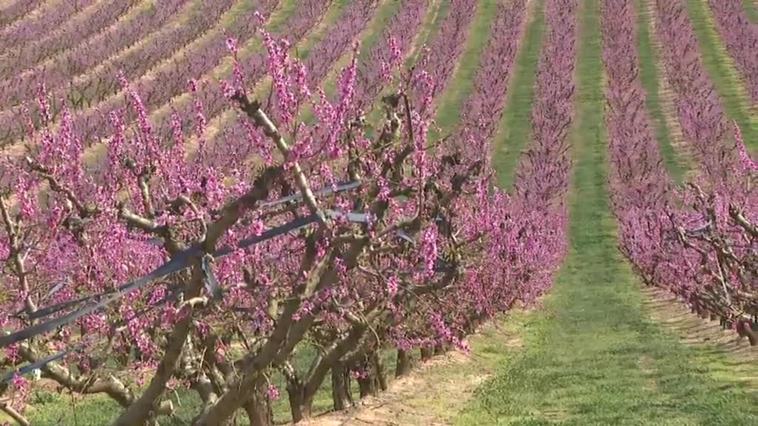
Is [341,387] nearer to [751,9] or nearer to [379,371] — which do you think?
[379,371]

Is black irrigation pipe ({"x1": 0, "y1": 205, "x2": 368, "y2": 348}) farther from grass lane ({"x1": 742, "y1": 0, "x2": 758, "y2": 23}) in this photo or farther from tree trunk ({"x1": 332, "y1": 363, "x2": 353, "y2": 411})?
grass lane ({"x1": 742, "y1": 0, "x2": 758, "y2": 23})

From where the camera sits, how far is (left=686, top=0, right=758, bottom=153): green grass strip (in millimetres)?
54750

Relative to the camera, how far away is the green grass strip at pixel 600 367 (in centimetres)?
1759

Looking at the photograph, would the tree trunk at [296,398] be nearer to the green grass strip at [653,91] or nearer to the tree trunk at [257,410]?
the tree trunk at [257,410]

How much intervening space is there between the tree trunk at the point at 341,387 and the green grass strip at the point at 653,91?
3529 centimetres

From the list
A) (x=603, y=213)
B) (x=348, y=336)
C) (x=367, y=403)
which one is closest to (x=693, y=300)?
(x=367, y=403)

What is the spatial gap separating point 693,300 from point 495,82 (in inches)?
1442

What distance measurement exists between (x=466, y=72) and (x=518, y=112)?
723cm

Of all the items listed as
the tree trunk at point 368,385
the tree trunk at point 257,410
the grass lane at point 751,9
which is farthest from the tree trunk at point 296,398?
the grass lane at point 751,9

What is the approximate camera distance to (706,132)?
169 ft

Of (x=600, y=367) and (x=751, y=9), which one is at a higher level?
(x=751, y=9)

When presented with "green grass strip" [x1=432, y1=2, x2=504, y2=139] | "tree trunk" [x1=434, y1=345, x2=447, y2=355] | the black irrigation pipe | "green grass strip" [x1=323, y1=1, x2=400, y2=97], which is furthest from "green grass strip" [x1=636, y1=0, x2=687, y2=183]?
the black irrigation pipe

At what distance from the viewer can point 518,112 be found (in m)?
61.6

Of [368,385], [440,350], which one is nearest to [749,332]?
[440,350]
